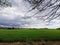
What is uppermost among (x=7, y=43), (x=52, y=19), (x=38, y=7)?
(x=38, y=7)

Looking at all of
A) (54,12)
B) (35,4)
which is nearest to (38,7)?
(35,4)

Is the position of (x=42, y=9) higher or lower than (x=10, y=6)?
lower

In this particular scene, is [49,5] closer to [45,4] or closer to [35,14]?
[45,4]

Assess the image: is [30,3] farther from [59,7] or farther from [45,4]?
[59,7]

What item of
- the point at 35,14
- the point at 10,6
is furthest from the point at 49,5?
the point at 10,6

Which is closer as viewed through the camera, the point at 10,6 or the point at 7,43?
the point at 10,6

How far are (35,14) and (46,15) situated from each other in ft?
1.90

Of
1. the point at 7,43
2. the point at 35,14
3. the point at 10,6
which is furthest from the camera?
the point at 7,43

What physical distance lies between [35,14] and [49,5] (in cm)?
82

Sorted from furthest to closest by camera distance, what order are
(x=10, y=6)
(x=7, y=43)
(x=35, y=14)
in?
1. (x=7, y=43)
2. (x=10, y=6)
3. (x=35, y=14)

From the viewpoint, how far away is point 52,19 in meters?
9.34

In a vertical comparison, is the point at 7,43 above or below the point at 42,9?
below

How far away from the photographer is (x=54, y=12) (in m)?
9.23

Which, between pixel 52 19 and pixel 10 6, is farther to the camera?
pixel 10 6
